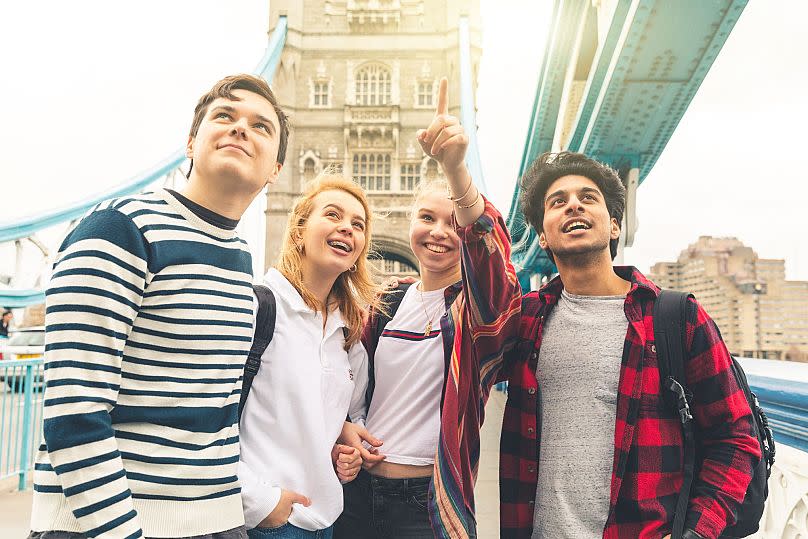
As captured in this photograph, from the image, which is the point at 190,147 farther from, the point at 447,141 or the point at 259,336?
the point at 447,141

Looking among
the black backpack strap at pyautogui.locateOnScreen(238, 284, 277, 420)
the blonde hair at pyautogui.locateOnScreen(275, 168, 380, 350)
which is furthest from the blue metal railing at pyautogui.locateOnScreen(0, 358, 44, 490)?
the black backpack strap at pyautogui.locateOnScreen(238, 284, 277, 420)

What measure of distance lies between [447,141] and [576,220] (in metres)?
0.40

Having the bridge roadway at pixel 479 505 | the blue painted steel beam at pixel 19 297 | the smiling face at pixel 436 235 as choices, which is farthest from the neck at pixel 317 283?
the blue painted steel beam at pixel 19 297

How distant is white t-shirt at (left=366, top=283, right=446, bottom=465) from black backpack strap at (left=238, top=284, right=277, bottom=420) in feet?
1.24

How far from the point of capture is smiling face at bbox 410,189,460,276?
57.4 inches

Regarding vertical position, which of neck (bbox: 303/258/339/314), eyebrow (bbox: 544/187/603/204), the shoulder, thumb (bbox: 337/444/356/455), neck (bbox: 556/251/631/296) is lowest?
thumb (bbox: 337/444/356/455)

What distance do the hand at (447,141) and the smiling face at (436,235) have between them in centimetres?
35

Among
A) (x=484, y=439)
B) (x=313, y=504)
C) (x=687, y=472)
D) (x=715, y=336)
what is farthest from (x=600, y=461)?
(x=484, y=439)

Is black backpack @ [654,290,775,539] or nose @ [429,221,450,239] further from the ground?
nose @ [429,221,450,239]

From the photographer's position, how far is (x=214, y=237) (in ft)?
3.37

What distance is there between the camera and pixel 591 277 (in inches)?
52.2

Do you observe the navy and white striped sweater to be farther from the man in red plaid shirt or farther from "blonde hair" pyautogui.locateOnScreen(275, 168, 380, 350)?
the man in red plaid shirt

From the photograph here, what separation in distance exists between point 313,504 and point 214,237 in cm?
59

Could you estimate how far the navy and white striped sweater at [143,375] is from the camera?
0.78 m
